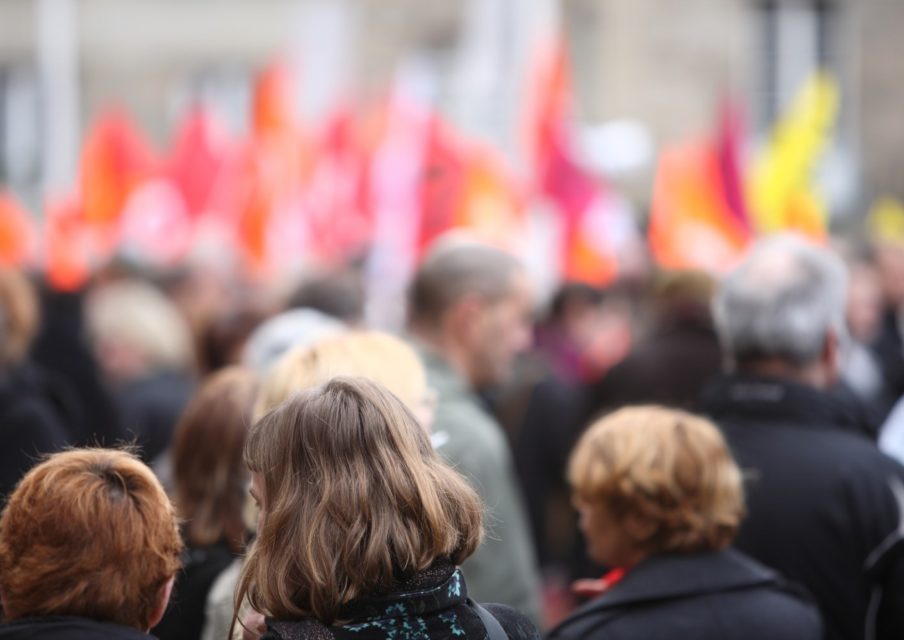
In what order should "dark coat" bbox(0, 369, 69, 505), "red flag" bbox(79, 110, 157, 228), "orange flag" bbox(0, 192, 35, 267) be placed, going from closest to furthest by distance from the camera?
"dark coat" bbox(0, 369, 69, 505)
"orange flag" bbox(0, 192, 35, 267)
"red flag" bbox(79, 110, 157, 228)

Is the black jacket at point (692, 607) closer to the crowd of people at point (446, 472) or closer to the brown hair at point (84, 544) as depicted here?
the crowd of people at point (446, 472)

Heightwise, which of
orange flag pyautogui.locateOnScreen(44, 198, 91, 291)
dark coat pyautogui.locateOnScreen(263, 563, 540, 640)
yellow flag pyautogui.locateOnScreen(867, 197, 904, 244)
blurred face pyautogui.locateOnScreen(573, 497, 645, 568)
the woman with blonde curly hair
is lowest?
yellow flag pyautogui.locateOnScreen(867, 197, 904, 244)

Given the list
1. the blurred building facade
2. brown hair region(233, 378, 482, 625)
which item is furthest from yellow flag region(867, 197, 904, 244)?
brown hair region(233, 378, 482, 625)

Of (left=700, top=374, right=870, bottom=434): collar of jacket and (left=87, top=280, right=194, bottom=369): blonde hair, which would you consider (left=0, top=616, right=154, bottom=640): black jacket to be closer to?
(left=700, top=374, right=870, bottom=434): collar of jacket

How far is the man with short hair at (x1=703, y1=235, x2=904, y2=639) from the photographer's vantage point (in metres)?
3.10

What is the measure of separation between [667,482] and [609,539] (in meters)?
0.18

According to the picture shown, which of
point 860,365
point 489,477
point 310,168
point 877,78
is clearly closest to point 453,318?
point 489,477

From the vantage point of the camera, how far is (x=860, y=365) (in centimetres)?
679

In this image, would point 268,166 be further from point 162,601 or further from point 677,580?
point 162,601

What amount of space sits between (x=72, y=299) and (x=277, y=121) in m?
4.68

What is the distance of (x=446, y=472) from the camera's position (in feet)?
6.54

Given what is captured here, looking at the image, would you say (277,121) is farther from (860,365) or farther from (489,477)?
(489,477)


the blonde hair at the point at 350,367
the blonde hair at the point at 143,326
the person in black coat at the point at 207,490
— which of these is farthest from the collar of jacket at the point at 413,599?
the blonde hair at the point at 143,326

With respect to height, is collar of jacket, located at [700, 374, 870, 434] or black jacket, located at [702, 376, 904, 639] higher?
collar of jacket, located at [700, 374, 870, 434]
